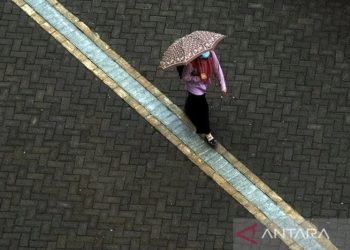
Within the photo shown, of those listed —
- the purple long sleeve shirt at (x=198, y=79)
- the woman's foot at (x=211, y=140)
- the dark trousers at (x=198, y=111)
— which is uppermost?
the purple long sleeve shirt at (x=198, y=79)

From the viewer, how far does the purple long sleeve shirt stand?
8.63 metres

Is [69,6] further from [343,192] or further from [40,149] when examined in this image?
[343,192]

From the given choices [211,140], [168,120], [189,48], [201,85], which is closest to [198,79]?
[201,85]

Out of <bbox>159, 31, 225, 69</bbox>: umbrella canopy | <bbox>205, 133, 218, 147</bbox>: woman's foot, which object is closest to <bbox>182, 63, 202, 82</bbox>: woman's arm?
<bbox>159, 31, 225, 69</bbox>: umbrella canopy

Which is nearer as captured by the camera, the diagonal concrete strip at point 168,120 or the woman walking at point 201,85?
the woman walking at point 201,85

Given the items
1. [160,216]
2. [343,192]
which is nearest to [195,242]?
[160,216]

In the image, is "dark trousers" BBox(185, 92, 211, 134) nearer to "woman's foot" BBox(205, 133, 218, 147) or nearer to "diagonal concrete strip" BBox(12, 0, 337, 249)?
"woman's foot" BBox(205, 133, 218, 147)

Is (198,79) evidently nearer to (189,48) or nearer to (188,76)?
(188,76)

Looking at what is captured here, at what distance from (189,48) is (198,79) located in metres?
0.50

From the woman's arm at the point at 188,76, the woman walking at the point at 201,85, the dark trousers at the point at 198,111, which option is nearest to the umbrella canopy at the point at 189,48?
the woman walking at the point at 201,85

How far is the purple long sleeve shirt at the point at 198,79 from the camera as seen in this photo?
8.63m

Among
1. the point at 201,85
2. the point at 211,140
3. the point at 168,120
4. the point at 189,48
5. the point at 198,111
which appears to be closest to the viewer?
the point at 189,48

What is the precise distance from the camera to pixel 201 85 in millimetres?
8820

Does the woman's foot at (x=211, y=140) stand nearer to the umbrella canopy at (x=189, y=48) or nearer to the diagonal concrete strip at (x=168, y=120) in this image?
the diagonal concrete strip at (x=168, y=120)
